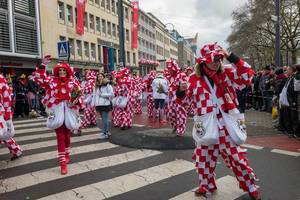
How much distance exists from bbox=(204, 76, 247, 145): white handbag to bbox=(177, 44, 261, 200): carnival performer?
0.04 ft

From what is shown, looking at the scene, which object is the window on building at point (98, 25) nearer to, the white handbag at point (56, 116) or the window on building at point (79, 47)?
the window on building at point (79, 47)

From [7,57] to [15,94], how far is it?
1067 cm

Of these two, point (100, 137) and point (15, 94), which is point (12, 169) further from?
point (15, 94)

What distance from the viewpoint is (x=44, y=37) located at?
96.6 ft

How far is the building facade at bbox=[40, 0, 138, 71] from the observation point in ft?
99.8

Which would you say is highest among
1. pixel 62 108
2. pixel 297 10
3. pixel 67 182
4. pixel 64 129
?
pixel 297 10

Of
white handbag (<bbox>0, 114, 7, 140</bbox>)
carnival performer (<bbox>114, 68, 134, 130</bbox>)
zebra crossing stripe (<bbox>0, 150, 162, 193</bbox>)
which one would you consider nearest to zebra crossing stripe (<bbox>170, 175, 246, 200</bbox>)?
zebra crossing stripe (<bbox>0, 150, 162, 193</bbox>)

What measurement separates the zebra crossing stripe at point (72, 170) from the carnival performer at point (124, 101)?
3.38m

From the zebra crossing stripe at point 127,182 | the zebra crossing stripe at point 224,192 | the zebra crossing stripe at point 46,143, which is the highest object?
the zebra crossing stripe at point 46,143

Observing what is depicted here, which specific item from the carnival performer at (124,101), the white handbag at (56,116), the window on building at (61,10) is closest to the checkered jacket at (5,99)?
the white handbag at (56,116)

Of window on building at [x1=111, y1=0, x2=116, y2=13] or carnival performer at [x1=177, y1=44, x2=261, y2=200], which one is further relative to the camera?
window on building at [x1=111, y1=0, x2=116, y2=13]

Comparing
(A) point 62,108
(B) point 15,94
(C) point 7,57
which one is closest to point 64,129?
(A) point 62,108

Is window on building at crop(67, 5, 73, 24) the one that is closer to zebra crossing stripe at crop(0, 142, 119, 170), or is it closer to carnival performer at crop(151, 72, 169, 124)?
carnival performer at crop(151, 72, 169, 124)

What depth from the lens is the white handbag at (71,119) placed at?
236 inches
